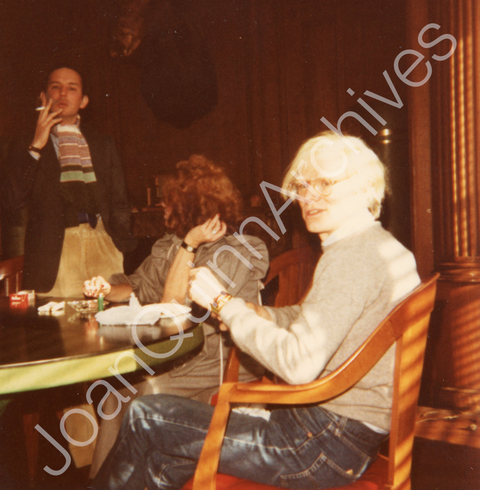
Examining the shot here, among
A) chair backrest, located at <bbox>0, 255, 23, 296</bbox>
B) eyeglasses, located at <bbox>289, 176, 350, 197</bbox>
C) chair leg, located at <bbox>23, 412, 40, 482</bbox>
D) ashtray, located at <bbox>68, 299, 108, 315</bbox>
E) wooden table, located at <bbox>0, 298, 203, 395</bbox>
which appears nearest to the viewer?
wooden table, located at <bbox>0, 298, 203, 395</bbox>

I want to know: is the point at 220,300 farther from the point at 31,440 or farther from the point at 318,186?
the point at 31,440

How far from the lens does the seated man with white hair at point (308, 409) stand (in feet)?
3.22

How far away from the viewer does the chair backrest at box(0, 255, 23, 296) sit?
223 cm

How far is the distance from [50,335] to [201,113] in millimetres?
3418

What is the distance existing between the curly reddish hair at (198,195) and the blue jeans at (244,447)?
37.8 inches

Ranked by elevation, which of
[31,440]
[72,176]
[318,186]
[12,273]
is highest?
[72,176]

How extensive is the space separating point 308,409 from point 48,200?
1887 millimetres

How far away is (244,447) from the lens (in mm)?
1040

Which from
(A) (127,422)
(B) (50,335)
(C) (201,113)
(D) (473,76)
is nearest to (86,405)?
(B) (50,335)

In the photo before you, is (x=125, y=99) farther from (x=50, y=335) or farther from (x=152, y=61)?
(x=50, y=335)

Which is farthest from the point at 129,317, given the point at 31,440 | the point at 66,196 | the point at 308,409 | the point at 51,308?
the point at 66,196

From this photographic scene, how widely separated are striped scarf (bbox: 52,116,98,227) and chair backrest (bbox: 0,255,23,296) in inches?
12.6

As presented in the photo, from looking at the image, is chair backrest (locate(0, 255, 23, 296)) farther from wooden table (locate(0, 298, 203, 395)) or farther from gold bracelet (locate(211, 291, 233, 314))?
gold bracelet (locate(211, 291, 233, 314))

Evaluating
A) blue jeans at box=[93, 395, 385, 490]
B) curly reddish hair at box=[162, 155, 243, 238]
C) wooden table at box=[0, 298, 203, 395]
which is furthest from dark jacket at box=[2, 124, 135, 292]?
blue jeans at box=[93, 395, 385, 490]
